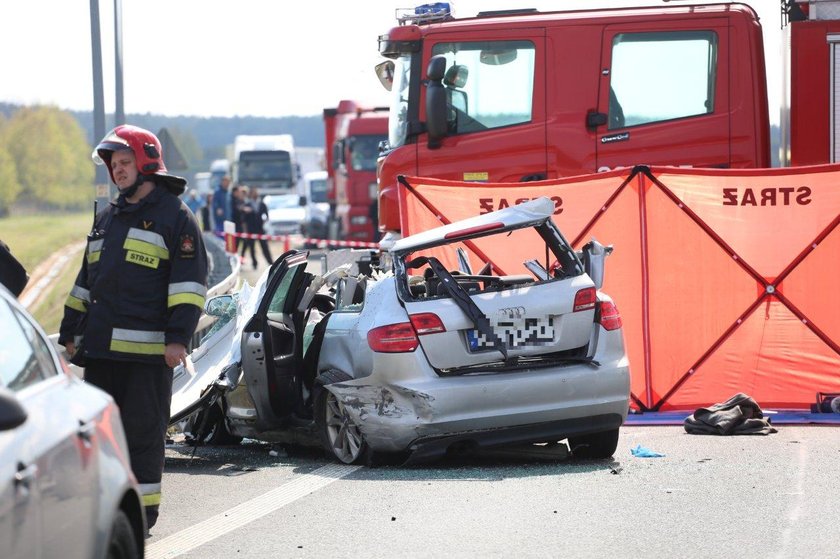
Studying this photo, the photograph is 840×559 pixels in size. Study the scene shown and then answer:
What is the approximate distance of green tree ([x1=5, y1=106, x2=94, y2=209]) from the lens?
14888cm

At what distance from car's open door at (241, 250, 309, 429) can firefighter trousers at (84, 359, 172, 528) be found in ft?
6.86

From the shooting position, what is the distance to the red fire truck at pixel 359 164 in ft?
109

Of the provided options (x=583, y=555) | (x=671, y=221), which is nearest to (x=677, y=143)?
(x=671, y=221)

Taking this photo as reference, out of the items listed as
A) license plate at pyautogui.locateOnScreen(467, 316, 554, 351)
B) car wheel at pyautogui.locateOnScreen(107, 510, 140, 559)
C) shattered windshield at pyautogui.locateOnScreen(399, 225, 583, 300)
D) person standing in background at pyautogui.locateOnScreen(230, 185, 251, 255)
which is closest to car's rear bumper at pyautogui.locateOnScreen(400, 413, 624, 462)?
license plate at pyautogui.locateOnScreen(467, 316, 554, 351)

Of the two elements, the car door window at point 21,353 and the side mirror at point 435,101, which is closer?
the car door window at point 21,353

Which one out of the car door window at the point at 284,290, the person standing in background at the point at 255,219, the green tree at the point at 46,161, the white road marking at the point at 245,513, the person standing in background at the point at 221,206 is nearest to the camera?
the white road marking at the point at 245,513

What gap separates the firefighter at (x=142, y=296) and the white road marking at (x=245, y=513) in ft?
0.84

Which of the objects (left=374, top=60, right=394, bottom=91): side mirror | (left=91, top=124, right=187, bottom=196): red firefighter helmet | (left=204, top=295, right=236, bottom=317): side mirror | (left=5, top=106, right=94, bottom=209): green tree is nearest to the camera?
(left=91, top=124, right=187, bottom=196): red firefighter helmet

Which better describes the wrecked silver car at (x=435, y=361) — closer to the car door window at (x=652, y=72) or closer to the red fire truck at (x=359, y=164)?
the car door window at (x=652, y=72)

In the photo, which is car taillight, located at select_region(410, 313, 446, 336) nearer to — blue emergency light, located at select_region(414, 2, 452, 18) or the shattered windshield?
the shattered windshield

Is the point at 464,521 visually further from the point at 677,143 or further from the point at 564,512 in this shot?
the point at 677,143

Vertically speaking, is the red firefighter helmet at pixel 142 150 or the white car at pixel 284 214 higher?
the red firefighter helmet at pixel 142 150

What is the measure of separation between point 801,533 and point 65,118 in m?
180

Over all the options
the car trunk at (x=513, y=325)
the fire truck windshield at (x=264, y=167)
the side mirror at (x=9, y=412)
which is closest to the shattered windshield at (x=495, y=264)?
the car trunk at (x=513, y=325)
